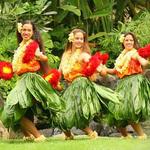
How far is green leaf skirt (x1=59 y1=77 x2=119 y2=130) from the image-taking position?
664 centimetres

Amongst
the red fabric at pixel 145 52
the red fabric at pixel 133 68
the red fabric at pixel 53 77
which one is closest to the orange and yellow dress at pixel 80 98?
the red fabric at pixel 53 77

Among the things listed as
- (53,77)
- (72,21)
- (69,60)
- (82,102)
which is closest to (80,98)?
(82,102)

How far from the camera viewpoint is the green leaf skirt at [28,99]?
632 cm

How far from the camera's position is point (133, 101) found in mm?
6941

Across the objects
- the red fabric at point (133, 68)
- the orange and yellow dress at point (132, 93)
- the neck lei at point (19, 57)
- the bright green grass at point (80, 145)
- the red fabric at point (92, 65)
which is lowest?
the bright green grass at point (80, 145)

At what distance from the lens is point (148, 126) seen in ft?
33.3

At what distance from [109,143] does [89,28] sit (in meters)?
6.30

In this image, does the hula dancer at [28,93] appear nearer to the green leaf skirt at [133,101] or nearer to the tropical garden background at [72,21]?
the green leaf skirt at [133,101]

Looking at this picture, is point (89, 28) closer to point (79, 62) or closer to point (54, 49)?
point (54, 49)

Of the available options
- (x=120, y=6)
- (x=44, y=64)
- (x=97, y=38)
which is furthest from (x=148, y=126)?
(x=44, y=64)

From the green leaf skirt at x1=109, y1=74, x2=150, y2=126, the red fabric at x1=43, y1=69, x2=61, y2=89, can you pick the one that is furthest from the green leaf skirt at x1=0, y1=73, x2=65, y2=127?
the green leaf skirt at x1=109, y1=74, x2=150, y2=126

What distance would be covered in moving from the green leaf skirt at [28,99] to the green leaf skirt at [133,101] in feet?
2.64

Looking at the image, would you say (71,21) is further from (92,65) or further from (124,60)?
(92,65)

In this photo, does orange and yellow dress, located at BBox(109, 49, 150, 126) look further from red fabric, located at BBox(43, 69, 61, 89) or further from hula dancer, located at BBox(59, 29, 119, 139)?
red fabric, located at BBox(43, 69, 61, 89)
